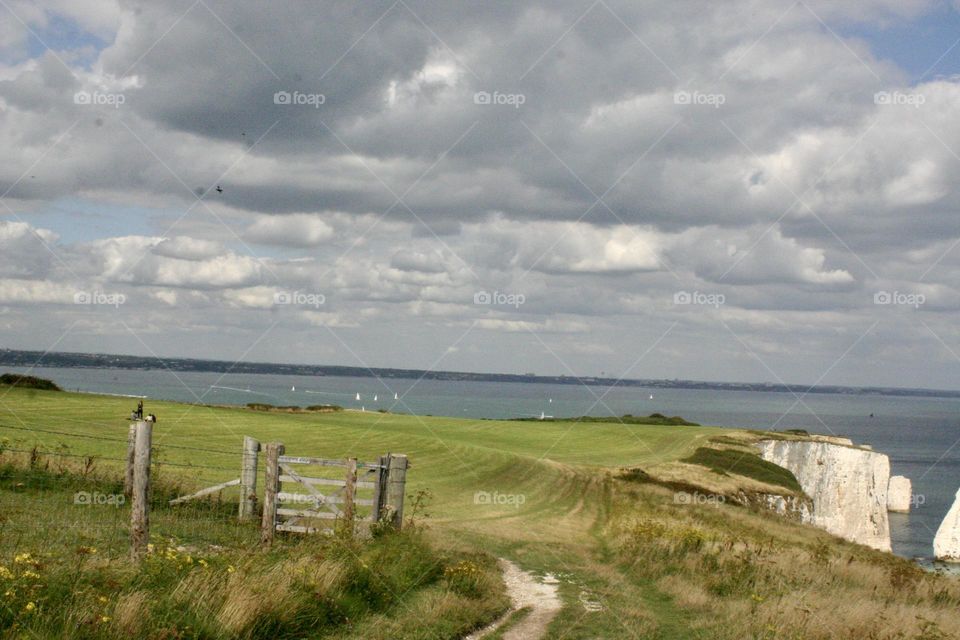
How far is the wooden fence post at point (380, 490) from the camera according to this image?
18859 millimetres

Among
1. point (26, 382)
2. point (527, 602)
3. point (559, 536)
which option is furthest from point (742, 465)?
point (26, 382)

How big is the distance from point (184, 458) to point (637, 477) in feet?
68.8

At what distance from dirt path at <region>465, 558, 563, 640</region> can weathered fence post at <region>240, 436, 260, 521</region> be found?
568 centimetres

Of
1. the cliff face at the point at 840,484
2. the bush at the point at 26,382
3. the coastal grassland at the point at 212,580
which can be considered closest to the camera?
the coastal grassland at the point at 212,580

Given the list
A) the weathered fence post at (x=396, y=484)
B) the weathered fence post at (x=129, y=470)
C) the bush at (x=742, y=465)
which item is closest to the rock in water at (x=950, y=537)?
the bush at (x=742, y=465)

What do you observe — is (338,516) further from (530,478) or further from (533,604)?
(530,478)

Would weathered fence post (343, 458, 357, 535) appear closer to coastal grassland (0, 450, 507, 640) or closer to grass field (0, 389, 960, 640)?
coastal grassland (0, 450, 507, 640)

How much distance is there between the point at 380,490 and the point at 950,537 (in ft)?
205

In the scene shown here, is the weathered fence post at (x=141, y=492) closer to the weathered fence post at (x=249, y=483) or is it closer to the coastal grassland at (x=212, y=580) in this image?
the coastal grassland at (x=212, y=580)

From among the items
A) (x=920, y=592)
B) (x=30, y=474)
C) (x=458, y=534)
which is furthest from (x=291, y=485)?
(x=920, y=592)

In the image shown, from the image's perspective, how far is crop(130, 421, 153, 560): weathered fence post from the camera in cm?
1277

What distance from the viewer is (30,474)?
2006 cm

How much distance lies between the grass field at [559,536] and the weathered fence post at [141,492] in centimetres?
38

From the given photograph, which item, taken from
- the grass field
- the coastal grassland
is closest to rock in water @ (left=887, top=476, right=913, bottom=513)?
the grass field
